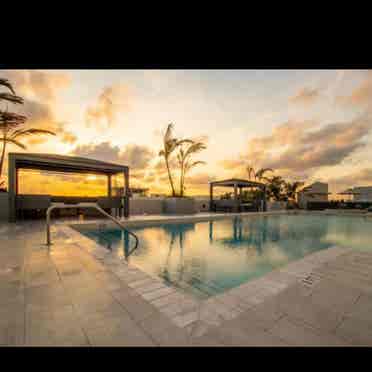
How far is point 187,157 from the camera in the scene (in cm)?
1327

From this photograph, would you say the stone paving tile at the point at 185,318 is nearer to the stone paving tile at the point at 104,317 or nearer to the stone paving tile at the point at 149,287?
the stone paving tile at the point at 104,317

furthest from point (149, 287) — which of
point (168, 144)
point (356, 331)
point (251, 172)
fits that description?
point (251, 172)

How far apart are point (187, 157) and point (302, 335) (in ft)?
40.9

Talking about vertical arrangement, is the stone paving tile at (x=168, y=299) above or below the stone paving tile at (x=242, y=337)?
below

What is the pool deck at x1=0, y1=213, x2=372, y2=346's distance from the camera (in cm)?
115

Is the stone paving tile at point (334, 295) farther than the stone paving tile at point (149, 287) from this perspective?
No

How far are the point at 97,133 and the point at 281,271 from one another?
9.16m

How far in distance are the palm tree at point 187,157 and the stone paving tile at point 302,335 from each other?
11.9 meters

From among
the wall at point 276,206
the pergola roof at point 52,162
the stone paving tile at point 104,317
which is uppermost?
the pergola roof at point 52,162

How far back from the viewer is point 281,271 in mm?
2609

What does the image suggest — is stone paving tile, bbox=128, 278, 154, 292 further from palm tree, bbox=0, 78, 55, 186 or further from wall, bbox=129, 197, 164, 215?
wall, bbox=129, 197, 164, 215

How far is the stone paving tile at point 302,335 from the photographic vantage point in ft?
3.80

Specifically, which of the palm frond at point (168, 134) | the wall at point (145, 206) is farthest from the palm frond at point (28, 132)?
the palm frond at point (168, 134)
